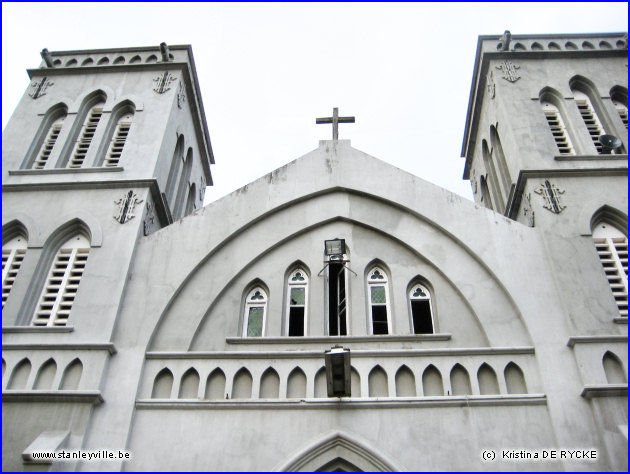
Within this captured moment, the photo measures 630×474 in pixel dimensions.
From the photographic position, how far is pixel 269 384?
1225cm

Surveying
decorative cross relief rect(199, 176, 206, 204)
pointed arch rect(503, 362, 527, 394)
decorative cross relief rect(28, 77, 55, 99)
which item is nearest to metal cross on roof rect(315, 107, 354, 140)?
decorative cross relief rect(199, 176, 206, 204)

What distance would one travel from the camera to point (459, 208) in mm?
14656

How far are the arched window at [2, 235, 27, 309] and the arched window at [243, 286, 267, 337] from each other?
4.75m

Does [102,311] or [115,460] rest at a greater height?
[102,311]

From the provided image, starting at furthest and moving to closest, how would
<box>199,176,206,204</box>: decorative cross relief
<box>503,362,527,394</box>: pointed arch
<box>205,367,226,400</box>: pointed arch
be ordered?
<box>199,176,206,204</box>: decorative cross relief < <box>205,367,226,400</box>: pointed arch < <box>503,362,527,394</box>: pointed arch

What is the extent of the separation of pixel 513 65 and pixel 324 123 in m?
5.54

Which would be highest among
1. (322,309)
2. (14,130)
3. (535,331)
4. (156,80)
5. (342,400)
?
(156,80)

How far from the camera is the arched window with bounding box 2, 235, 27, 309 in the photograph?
1402 centimetres

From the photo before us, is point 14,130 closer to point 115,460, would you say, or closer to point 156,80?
point 156,80

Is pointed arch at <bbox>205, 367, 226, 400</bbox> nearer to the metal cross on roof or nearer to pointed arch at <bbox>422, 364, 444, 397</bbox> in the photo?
pointed arch at <bbox>422, 364, 444, 397</bbox>

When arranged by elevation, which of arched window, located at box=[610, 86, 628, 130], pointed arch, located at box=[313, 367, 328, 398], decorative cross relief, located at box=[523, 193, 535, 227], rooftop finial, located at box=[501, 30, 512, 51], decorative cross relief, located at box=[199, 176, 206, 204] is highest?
rooftop finial, located at box=[501, 30, 512, 51]

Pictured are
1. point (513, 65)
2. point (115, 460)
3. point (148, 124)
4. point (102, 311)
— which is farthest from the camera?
point (513, 65)

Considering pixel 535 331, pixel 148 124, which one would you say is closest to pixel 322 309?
pixel 535 331

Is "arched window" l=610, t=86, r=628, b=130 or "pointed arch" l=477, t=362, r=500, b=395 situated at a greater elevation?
"arched window" l=610, t=86, r=628, b=130
